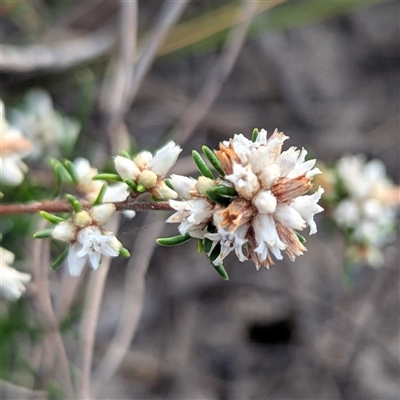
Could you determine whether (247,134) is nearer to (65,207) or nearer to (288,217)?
(65,207)

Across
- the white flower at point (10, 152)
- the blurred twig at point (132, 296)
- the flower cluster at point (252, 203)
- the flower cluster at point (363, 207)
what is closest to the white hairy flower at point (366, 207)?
the flower cluster at point (363, 207)

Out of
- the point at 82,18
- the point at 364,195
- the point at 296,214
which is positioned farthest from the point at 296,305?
the point at 296,214

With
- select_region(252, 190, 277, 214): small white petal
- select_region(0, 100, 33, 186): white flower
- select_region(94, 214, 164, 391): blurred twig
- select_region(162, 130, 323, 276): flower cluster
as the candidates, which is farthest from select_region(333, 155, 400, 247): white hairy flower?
select_region(0, 100, 33, 186): white flower

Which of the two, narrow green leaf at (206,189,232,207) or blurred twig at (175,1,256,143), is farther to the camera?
blurred twig at (175,1,256,143)

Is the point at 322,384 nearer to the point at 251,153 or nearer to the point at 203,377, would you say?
the point at 203,377

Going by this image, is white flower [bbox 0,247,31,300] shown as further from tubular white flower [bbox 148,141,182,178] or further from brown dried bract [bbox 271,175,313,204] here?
brown dried bract [bbox 271,175,313,204]

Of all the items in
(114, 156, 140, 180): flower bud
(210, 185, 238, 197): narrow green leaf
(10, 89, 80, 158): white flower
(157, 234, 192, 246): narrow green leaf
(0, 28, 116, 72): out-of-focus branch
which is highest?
(0, 28, 116, 72): out-of-focus branch

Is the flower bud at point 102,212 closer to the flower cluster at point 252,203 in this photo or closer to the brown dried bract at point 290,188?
the flower cluster at point 252,203
